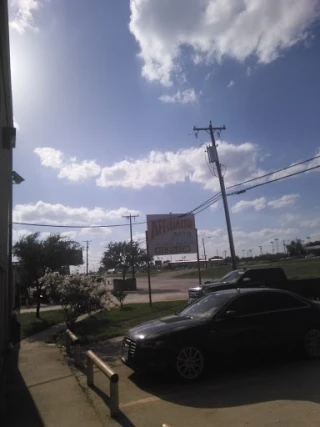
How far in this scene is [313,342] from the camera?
25.8 ft

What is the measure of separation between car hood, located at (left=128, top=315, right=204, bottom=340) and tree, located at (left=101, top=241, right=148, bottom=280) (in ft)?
132

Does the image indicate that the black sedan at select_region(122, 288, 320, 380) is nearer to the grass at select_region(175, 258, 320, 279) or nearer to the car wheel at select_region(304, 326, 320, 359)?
the car wheel at select_region(304, 326, 320, 359)

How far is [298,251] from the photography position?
13100 cm

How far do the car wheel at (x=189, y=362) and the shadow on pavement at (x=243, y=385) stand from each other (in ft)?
0.49

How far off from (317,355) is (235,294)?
6.48 feet

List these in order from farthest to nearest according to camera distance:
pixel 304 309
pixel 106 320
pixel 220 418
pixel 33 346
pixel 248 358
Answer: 1. pixel 106 320
2. pixel 33 346
3. pixel 304 309
4. pixel 248 358
5. pixel 220 418

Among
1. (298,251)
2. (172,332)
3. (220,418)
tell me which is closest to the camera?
(220,418)

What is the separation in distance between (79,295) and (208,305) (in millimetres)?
5026

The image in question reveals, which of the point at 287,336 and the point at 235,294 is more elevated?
the point at 235,294

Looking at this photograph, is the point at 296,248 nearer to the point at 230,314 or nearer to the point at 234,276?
the point at 234,276

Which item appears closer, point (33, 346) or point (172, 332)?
point (172, 332)

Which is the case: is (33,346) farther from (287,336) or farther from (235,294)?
(287,336)

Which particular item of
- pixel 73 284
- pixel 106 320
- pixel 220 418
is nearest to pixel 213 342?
pixel 220 418

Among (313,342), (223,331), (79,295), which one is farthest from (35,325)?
(313,342)
